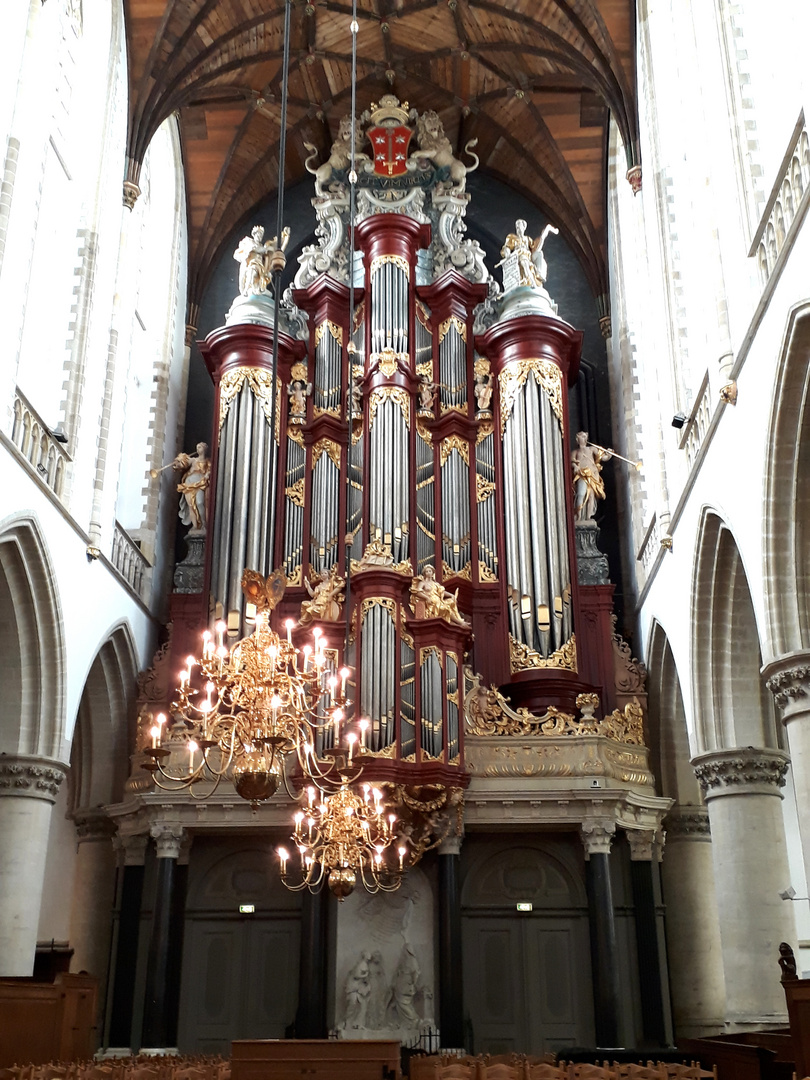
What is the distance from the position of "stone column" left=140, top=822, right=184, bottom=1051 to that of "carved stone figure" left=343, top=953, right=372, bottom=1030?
7.33 feet

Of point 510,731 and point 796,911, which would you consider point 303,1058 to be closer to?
point 510,731

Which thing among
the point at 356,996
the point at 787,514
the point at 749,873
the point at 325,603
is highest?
the point at 325,603

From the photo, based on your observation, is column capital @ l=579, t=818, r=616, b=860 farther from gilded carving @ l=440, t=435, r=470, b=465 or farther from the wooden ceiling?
the wooden ceiling

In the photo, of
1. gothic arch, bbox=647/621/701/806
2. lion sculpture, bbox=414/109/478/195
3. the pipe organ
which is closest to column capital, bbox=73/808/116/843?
the pipe organ

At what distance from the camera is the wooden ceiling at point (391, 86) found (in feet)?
59.2

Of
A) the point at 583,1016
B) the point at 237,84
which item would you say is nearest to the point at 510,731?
the point at 583,1016

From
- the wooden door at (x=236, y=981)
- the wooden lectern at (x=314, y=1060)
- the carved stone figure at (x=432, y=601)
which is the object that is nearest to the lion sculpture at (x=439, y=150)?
the carved stone figure at (x=432, y=601)

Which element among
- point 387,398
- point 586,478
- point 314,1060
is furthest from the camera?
point 586,478

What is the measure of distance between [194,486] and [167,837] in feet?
19.3

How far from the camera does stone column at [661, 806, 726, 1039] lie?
16.1 metres

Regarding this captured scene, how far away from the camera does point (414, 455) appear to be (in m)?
18.4

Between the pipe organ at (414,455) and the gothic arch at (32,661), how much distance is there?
366cm

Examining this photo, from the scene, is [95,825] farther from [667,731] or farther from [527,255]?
[527,255]

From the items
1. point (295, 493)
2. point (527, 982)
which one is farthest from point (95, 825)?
point (527, 982)
